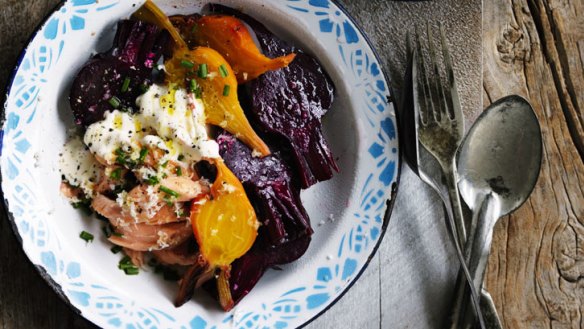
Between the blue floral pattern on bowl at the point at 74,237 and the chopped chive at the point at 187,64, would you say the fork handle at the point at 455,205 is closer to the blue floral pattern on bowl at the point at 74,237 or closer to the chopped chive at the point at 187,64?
the blue floral pattern on bowl at the point at 74,237

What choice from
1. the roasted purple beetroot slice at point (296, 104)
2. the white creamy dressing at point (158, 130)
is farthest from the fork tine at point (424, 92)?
the white creamy dressing at point (158, 130)

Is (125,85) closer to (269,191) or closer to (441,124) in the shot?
(269,191)

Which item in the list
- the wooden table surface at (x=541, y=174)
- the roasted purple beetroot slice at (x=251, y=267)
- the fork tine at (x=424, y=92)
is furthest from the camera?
the wooden table surface at (x=541, y=174)

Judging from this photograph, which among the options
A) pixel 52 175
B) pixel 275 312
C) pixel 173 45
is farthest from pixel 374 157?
pixel 52 175

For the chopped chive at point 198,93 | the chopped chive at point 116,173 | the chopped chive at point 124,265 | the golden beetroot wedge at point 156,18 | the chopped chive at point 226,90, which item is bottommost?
the chopped chive at point 124,265

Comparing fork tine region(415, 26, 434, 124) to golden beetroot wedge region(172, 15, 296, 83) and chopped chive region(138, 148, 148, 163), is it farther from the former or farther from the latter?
chopped chive region(138, 148, 148, 163)

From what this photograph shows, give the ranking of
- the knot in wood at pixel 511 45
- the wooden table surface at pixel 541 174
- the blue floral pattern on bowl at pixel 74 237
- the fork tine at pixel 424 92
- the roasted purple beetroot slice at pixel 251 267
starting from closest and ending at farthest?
1. the blue floral pattern on bowl at pixel 74 237
2. the roasted purple beetroot slice at pixel 251 267
3. the fork tine at pixel 424 92
4. the wooden table surface at pixel 541 174
5. the knot in wood at pixel 511 45

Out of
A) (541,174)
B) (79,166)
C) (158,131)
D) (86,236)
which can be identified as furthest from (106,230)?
(541,174)
